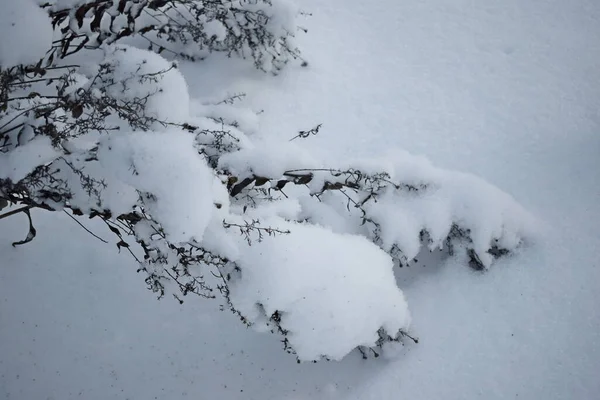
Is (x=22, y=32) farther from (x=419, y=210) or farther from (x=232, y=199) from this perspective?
(x=419, y=210)

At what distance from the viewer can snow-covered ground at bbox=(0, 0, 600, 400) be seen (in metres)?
4.86

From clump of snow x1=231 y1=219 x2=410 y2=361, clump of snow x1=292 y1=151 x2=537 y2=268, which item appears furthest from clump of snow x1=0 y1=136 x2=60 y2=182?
clump of snow x1=292 y1=151 x2=537 y2=268

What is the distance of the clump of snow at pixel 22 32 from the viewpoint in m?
2.78

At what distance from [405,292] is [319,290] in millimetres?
1695

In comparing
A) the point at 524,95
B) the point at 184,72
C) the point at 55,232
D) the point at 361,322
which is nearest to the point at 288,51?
the point at 184,72

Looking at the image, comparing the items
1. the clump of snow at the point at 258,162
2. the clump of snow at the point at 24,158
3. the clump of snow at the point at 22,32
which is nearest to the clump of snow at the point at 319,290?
the clump of snow at the point at 258,162

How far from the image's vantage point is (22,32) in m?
2.82

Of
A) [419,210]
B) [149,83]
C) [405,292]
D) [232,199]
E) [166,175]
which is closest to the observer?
[166,175]

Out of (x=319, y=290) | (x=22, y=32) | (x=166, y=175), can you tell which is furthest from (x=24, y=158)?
(x=319, y=290)

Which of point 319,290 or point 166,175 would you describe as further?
point 319,290

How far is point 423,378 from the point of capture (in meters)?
4.84

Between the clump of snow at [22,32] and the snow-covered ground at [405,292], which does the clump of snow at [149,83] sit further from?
the snow-covered ground at [405,292]

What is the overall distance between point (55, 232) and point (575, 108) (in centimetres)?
725

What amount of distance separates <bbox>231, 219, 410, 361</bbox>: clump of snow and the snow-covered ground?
2.83ft
